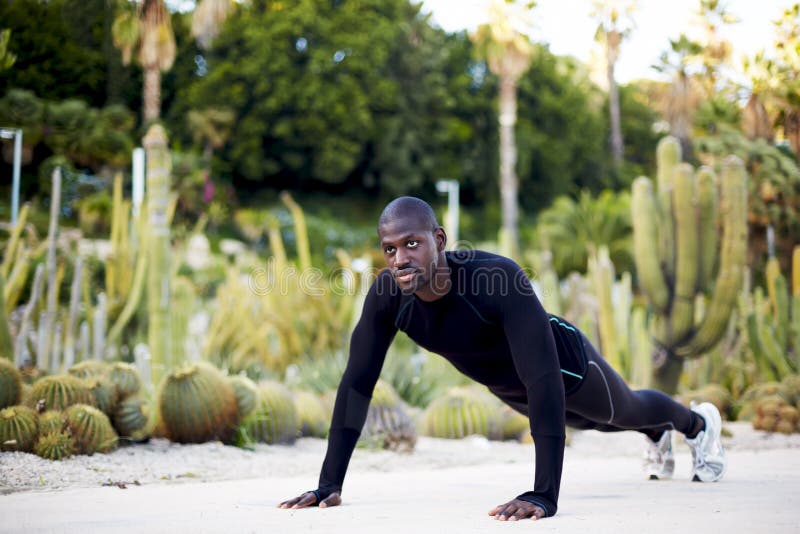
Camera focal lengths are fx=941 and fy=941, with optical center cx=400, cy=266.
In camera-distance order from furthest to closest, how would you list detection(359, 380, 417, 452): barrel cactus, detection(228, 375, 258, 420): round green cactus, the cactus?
detection(359, 380, 417, 452): barrel cactus < detection(228, 375, 258, 420): round green cactus < the cactus

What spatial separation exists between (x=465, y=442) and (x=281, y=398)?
5.62ft

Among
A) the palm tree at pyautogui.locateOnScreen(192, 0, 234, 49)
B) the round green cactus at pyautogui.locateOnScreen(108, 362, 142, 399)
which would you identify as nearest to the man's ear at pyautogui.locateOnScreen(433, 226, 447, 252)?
the round green cactus at pyautogui.locateOnScreen(108, 362, 142, 399)

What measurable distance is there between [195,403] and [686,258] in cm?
576

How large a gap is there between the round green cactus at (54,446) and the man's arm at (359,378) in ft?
7.61

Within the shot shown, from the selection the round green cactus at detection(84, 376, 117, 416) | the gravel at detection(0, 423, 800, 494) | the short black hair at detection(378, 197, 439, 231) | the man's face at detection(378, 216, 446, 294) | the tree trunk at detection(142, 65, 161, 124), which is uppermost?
Answer: the tree trunk at detection(142, 65, 161, 124)

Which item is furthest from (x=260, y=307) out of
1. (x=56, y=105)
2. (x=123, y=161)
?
(x=123, y=161)

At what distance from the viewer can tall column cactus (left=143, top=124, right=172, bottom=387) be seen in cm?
737

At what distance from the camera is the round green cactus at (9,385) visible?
18.6ft

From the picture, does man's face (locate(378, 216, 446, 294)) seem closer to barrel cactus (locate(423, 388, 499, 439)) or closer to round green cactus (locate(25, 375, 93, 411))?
round green cactus (locate(25, 375, 93, 411))

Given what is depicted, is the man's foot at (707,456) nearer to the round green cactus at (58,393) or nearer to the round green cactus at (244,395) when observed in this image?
the round green cactus at (244,395)

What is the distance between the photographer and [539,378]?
11.6 ft

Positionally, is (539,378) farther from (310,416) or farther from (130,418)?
(310,416)

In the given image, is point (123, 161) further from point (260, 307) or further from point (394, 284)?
point (394, 284)

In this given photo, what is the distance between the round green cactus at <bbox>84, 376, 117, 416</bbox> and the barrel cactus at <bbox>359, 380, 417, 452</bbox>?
1890mm
